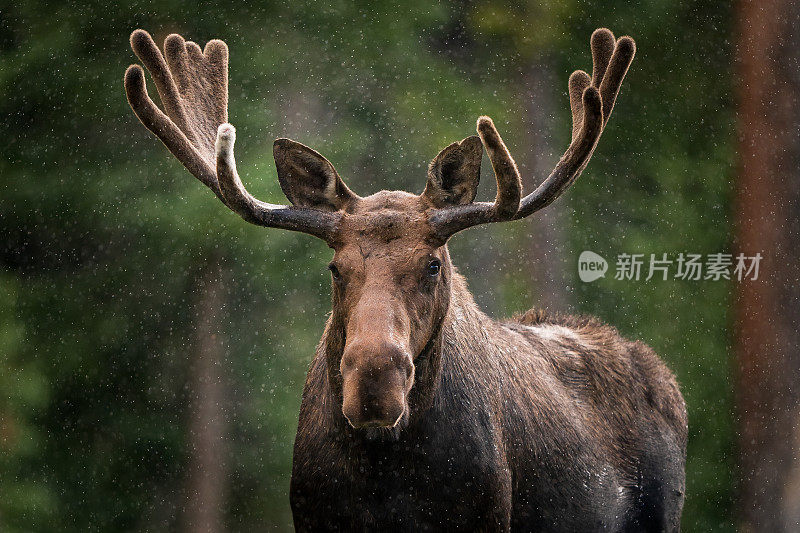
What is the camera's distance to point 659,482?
4840 millimetres

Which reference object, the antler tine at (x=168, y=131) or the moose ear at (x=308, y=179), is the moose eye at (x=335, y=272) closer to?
the moose ear at (x=308, y=179)

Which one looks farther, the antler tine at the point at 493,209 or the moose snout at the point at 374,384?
the antler tine at the point at 493,209

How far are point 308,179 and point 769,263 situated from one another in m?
6.66

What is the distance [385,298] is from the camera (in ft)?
10.8

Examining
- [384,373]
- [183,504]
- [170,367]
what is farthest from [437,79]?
[384,373]

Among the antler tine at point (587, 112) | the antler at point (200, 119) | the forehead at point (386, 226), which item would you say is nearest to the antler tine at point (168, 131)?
the antler at point (200, 119)

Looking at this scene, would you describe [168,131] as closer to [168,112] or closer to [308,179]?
[168,112]

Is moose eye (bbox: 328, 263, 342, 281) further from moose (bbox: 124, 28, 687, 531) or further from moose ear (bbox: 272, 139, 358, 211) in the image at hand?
moose ear (bbox: 272, 139, 358, 211)

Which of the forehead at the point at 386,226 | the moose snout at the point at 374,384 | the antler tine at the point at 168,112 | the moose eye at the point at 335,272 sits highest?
the antler tine at the point at 168,112

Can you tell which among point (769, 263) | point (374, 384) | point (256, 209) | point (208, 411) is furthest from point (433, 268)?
→ point (769, 263)

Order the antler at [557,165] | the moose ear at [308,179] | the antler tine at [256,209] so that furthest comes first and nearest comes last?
1. the moose ear at [308,179]
2. the antler tine at [256,209]
3. the antler at [557,165]

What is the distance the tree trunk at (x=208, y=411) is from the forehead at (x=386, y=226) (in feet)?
16.1

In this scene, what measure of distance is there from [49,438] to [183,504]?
4.15ft

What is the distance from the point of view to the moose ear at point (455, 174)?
3.61 metres
